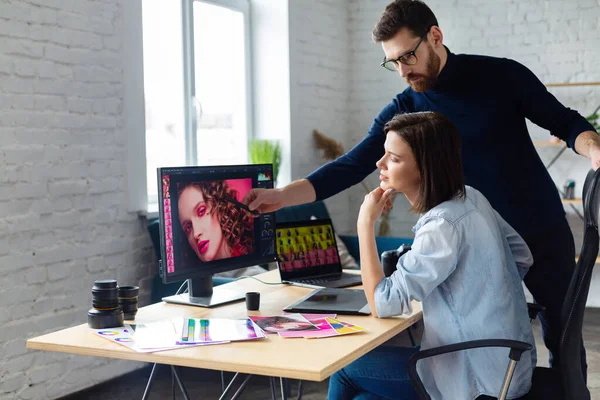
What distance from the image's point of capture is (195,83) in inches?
182

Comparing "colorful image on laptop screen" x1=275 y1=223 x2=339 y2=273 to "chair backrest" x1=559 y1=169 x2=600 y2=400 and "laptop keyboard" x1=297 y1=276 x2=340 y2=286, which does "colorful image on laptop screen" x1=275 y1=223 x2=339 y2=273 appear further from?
"chair backrest" x1=559 y1=169 x2=600 y2=400

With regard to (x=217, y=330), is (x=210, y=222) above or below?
above

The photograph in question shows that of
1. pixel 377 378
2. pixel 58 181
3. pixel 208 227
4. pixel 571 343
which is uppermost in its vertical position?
pixel 58 181

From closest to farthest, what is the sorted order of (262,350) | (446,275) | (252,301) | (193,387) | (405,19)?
1. (262,350)
2. (446,275)
3. (252,301)
4. (405,19)
5. (193,387)

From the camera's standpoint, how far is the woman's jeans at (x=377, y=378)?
2.04 metres

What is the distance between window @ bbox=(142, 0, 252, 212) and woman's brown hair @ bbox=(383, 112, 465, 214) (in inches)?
93.4

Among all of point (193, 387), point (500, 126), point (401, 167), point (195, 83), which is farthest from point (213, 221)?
point (195, 83)

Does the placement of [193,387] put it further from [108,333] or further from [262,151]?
[108,333]

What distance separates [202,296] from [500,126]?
3.64 ft

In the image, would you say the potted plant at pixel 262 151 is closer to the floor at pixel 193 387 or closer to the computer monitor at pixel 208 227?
the floor at pixel 193 387

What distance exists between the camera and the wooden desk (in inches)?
64.1

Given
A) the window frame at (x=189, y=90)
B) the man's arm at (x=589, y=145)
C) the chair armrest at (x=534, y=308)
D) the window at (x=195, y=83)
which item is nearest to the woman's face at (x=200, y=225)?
the chair armrest at (x=534, y=308)

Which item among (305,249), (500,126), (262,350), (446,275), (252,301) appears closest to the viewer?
(262,350)

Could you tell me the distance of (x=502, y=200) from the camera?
2.42 meters
